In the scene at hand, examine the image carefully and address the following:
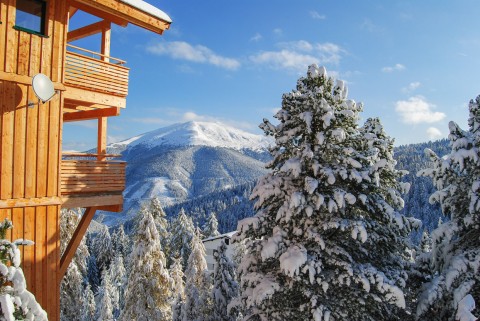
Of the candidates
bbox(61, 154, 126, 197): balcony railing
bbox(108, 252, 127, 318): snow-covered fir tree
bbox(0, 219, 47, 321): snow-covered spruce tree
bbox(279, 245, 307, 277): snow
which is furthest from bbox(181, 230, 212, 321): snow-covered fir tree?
bbox(108, 252, 127, 318): snow-covered fir tree

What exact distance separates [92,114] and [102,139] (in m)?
1.51

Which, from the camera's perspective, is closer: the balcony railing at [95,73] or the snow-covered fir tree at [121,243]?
the balcony railing at [95,73]

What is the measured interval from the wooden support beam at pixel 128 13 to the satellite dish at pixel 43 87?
7.19 ft

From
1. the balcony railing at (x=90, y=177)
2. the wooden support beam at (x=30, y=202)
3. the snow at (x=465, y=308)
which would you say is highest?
the balcony railing at (x=90, y=177)

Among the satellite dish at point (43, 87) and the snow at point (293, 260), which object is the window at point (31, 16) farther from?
the snow at point (293, 260)

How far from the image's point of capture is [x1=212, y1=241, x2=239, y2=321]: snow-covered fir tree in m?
15.8

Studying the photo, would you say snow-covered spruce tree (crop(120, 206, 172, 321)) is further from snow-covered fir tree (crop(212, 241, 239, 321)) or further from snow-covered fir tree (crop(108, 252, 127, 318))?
snow-covered fir tree (crop(108, 252, 127, 318))

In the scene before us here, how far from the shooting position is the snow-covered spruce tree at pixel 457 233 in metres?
8.02

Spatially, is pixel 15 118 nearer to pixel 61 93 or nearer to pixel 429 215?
pixel 61 93

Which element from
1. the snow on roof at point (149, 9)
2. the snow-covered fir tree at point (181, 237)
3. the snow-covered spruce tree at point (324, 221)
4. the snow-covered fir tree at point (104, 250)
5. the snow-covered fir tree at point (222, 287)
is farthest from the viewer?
the snow-covered fir tree at point (104, 250)

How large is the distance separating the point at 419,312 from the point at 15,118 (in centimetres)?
985

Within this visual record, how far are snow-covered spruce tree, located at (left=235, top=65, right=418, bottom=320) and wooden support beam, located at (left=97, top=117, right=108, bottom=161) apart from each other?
181 inches

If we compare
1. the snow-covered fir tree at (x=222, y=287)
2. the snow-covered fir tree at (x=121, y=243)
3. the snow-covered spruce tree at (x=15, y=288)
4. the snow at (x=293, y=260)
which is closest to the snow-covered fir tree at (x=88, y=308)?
the snow-covered fir tree at (x=222, y=287)

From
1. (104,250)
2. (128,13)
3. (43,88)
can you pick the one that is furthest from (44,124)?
(104,250)
